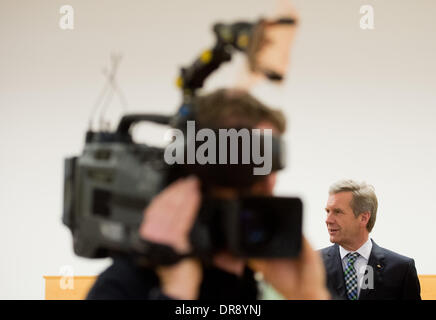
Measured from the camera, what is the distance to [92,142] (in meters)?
0.67

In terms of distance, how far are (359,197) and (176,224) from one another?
41.1 inches

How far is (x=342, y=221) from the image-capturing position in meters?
1.42

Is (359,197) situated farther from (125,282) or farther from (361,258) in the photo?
(125,282)

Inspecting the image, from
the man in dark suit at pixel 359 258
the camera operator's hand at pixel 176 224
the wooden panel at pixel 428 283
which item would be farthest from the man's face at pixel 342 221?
the camera operator's hand at pixel 176 224

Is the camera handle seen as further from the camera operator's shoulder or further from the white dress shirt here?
the white dress shirt

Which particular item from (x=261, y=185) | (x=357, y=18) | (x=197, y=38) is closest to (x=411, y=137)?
(x=357, y=18)

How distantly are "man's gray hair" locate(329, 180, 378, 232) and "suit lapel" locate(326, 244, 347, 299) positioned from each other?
0.13m

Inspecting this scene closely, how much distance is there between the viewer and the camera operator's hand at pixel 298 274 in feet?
2.27

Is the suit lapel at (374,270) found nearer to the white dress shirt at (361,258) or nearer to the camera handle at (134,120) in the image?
the white dress shirt at (361,258)

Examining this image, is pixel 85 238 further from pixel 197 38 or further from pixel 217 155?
pixel 197 38

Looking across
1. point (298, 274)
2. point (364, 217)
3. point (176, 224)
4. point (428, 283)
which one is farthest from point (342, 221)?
point (176, 224)

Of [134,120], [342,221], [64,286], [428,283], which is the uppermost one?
[134,120]

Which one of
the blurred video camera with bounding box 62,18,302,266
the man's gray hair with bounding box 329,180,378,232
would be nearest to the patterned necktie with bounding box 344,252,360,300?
the man's gray hair with bounding box 329,180,378,232

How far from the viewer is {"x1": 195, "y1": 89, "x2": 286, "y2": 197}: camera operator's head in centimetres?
58
